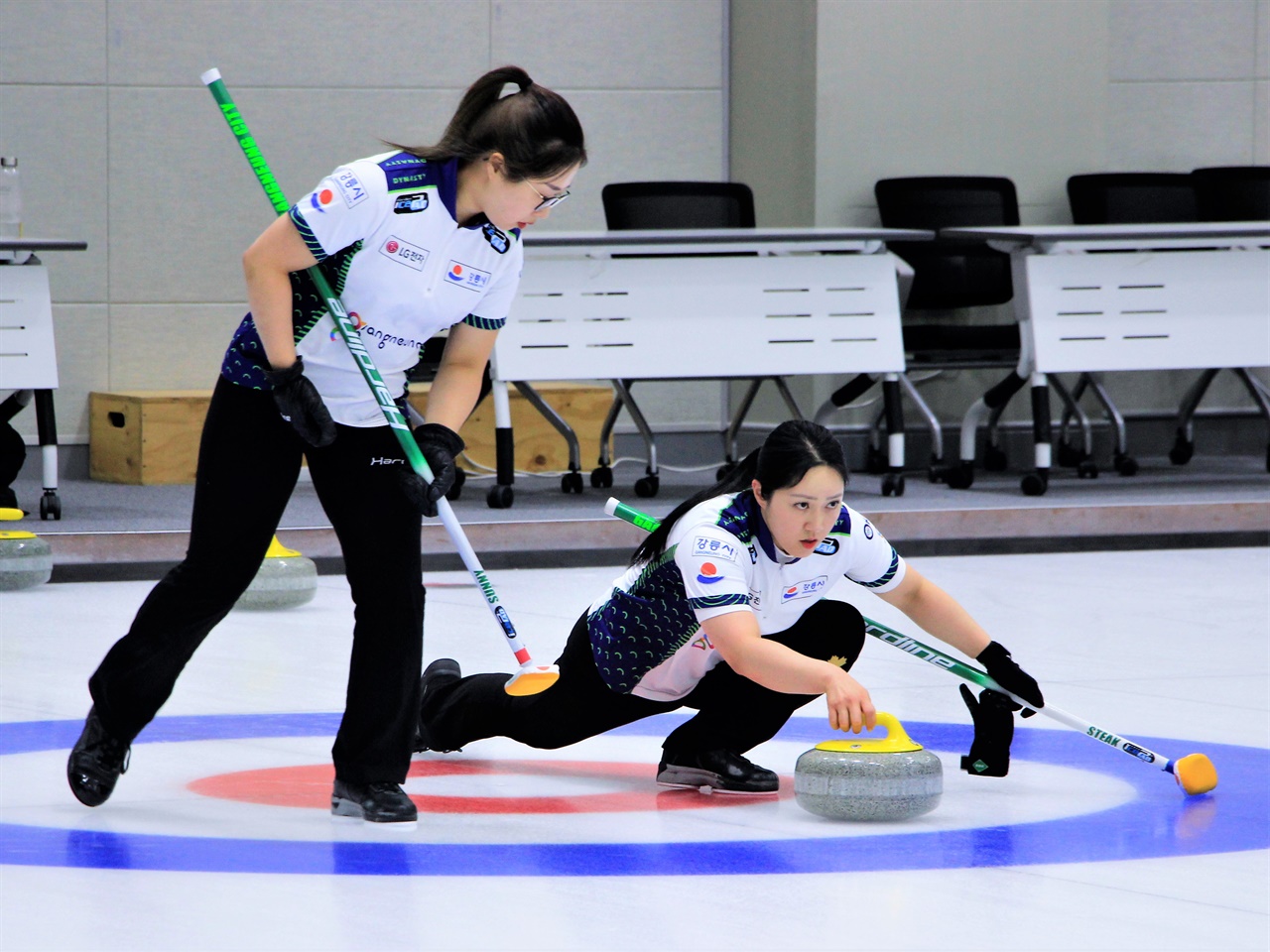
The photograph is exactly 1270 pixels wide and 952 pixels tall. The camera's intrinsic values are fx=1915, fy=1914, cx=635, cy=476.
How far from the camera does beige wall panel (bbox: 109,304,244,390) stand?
8.43 metres

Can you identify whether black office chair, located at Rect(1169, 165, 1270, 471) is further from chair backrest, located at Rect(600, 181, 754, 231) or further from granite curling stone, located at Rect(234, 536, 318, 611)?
granite curling stone, located at Rect(234, 536, 318, 611)

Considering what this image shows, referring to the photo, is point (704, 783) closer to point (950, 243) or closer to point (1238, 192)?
point (950, 243)

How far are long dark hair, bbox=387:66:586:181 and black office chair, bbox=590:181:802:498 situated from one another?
4.68 metres

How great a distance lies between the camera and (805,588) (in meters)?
3.00

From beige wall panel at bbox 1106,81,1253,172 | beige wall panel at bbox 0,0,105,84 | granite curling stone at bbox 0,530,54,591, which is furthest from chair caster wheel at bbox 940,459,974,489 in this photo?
beige wall panel at bbox 0,0,105,84

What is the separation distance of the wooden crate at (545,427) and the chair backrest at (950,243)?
144cm

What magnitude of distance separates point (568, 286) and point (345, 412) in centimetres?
427

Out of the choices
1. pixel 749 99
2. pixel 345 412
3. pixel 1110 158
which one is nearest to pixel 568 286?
pixel 749 99

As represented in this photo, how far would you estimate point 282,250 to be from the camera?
8.89 feet

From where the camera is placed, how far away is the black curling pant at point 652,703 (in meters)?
3.09

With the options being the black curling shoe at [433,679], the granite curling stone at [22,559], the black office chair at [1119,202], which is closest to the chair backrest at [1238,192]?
the black office chair at [1119,202]

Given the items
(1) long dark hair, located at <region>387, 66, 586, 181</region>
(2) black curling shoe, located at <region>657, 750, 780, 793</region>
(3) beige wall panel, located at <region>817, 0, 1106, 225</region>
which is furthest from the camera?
(3) beige wall panel, located at <region>817, 0, 1106, 225</region>

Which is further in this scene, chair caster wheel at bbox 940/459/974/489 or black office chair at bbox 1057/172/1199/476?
black office chair at bbox 1057/172/1199/476

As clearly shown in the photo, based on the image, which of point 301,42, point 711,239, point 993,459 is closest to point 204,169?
point 301,42
